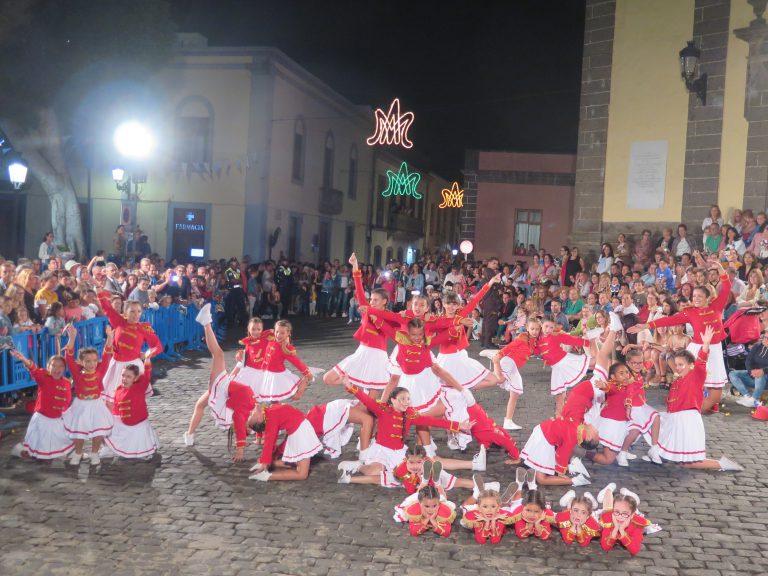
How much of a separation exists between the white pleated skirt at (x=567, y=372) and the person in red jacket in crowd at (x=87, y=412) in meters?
5.20

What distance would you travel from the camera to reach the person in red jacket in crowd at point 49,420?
25.4 ft

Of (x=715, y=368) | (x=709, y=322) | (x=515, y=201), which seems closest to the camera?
(x=709, y=322)

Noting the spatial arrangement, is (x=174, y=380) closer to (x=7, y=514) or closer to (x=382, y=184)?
(x=7, y=514)

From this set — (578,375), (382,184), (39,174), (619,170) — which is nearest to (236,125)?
(39,174)

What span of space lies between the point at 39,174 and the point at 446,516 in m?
22.4

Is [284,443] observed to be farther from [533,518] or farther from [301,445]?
[533,518]

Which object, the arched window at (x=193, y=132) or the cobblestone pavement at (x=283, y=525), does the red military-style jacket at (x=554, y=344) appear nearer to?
the cobblestone pavement at (x=283, y=525)

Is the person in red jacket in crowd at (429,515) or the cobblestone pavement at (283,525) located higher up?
the person in red jacket in crowd at (429,515)

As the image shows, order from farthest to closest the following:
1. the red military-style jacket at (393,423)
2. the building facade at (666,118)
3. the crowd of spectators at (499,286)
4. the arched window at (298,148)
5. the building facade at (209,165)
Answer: the arched window at (298,148)
the building facade at (209,165)
the building facade at (666,118)
the crowd of spectators at (499,286)
the red military-style jacket at (393,423)

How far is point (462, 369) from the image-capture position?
9469 millimetres

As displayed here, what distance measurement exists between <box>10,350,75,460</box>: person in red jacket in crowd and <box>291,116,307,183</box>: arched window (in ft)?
77.8

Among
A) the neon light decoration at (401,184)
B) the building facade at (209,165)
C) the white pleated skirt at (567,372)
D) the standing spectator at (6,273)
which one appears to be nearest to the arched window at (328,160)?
the neon light decoration at (401,184)

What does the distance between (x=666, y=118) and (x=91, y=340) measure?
47.5ft

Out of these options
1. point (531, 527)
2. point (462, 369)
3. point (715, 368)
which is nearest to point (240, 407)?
point (462, 369)
